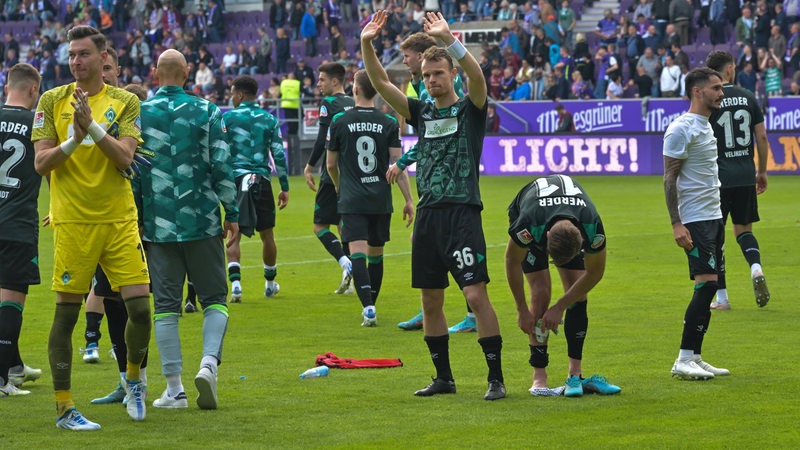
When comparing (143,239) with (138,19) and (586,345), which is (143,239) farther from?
(138,19)

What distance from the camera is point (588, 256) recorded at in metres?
8.15

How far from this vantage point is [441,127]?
8625mm

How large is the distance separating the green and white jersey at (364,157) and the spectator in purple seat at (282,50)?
30941 millimetres

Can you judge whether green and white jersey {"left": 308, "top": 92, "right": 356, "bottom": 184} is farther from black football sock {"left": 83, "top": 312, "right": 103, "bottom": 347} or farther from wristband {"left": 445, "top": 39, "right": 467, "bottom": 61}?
wristband {"left": 445, "top": 39, "right": 467, "bottom": 61}

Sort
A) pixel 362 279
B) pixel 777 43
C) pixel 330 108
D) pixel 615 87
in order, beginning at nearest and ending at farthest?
pixel 362 279, pixel 330 108, pixel 777 43, pixel 615 87

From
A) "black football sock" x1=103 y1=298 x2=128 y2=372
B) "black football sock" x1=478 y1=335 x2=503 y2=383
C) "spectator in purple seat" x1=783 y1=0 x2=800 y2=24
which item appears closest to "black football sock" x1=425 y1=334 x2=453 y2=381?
"black football sock" x1=478 y1=335 x2=503 y2=383

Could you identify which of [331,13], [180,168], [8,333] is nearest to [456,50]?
[180,168]

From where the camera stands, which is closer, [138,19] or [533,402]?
[533,402]

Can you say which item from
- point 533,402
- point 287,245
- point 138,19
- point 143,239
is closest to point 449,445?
point 533,402

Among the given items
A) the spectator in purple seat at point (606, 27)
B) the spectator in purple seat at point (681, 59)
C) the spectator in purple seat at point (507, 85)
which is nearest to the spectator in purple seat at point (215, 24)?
the spectator in purple seat at point (507, 85)

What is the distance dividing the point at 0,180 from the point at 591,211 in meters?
4.00

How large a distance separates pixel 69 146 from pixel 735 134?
7.24 metres

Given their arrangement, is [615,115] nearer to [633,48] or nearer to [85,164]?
[633,48]

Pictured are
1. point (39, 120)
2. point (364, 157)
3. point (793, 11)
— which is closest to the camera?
point (39, 120)
